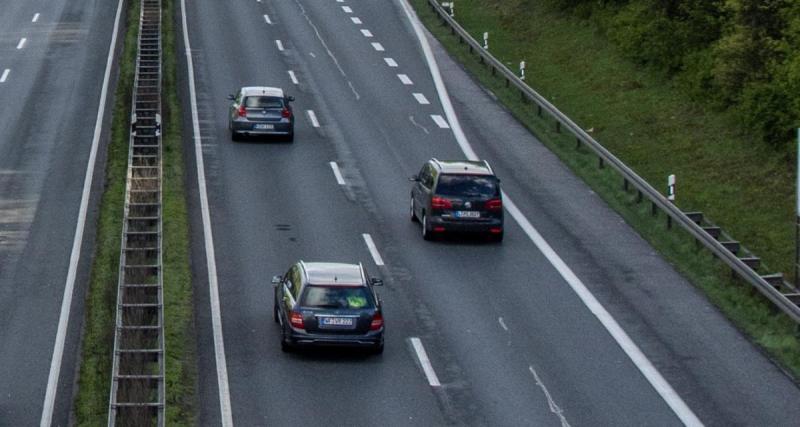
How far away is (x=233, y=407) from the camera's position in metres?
21.9

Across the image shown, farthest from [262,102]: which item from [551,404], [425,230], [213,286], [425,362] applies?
[551,404]

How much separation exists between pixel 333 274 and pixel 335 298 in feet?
2.04

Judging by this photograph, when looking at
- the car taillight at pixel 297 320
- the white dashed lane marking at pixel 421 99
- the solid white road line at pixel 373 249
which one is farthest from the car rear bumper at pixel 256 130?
the car taillight at pixel 297 320

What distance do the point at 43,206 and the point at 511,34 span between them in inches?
1047

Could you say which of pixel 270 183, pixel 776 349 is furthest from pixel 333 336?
pixel 270 183

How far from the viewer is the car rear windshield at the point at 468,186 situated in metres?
31.9

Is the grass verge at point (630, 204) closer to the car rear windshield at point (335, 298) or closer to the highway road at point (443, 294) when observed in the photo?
the highway road at point (443, 294)

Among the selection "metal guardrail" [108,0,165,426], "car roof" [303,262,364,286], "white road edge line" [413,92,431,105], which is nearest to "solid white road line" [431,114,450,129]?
"white road edge line" [413,92,431,105]

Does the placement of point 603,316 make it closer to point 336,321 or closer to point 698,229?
point 698,229

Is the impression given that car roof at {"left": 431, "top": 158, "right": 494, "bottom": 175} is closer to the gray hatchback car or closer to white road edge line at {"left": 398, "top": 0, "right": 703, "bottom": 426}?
white road edge line at {"left": 398, "top": 0, "right": 703, "bottom": 426}

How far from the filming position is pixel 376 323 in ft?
78.3

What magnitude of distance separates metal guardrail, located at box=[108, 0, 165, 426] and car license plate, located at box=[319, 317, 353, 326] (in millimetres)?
2560

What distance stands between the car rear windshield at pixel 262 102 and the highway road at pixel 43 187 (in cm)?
457

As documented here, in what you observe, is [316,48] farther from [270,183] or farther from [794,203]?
[794,203]
